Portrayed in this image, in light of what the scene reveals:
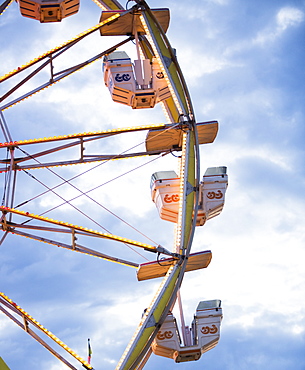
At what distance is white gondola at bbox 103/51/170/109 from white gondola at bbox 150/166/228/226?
5.89ft

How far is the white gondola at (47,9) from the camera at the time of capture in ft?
82.5

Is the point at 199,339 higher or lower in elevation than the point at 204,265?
lower

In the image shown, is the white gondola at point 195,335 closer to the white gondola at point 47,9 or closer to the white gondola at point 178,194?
the white gondola at point 178,194

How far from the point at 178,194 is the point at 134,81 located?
281 cm

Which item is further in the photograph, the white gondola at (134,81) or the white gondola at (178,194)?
the white gondola at (134,81)

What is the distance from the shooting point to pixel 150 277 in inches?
890

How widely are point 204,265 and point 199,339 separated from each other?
168cm

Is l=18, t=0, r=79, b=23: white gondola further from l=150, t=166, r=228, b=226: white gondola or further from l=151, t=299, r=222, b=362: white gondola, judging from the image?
l=151, t=299, r=222, b=362: white gondola

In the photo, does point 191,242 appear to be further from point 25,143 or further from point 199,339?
point 25,143

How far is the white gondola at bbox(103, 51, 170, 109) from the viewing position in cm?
2408

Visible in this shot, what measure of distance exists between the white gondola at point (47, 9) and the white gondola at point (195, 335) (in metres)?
7.81

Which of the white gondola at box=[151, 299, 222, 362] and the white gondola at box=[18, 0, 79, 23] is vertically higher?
the white gondola at box=[18, 0, 79, 23]

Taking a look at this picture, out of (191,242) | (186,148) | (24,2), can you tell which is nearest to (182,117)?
(186,148)

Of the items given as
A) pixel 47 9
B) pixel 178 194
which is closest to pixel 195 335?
pixel 178 194
